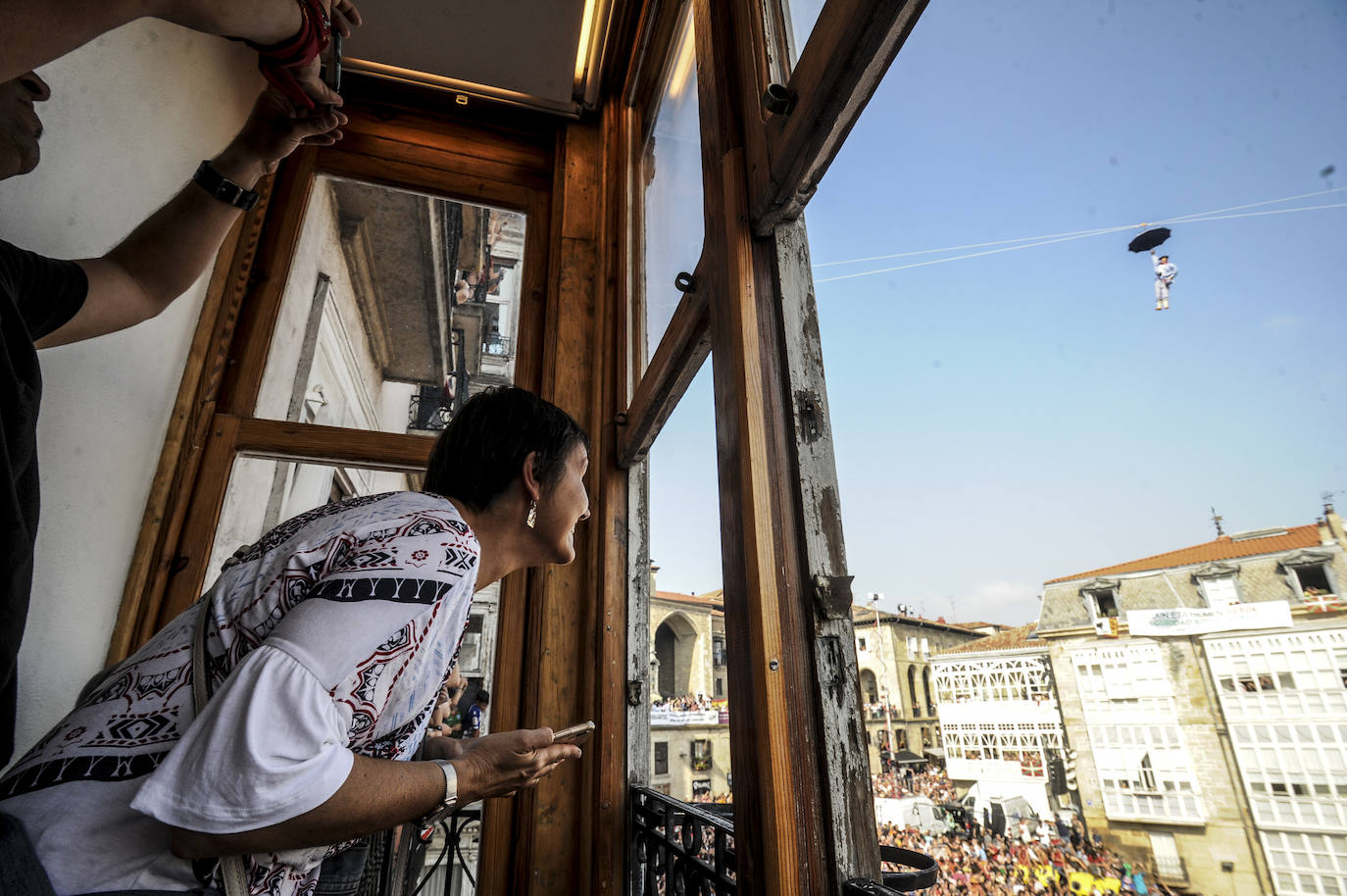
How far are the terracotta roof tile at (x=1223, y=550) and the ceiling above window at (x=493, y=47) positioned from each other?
2.46 metres

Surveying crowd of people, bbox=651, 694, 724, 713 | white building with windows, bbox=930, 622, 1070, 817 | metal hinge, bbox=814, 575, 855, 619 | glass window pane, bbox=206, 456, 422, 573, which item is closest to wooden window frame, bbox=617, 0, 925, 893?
metal hinge, bbox=814, 575, 855, 619

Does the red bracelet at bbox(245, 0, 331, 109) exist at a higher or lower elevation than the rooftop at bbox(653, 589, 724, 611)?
higher

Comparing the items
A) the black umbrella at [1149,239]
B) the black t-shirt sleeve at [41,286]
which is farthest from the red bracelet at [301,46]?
the black umbrella at [1149,239]

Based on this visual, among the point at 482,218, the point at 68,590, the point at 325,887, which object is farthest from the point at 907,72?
the point at 482,218

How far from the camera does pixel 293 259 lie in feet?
7.34

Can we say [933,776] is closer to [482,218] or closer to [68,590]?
[68,590]

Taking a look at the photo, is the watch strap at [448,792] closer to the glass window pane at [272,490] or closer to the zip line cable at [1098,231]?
the zip line cable at [1098,231]

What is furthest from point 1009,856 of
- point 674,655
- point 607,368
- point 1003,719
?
point 607,368

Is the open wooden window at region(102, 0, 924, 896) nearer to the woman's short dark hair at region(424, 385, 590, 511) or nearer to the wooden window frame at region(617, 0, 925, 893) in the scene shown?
the wooden window frame at region(617, 0, 925, 893)

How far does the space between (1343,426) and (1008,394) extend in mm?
267

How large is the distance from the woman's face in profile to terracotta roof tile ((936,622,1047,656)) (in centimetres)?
68

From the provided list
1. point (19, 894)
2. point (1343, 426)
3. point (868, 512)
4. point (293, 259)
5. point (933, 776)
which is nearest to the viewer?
point (1343, 426)

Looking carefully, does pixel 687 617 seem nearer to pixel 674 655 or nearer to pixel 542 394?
pixel 674 655

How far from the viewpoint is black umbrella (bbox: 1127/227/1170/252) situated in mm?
466
